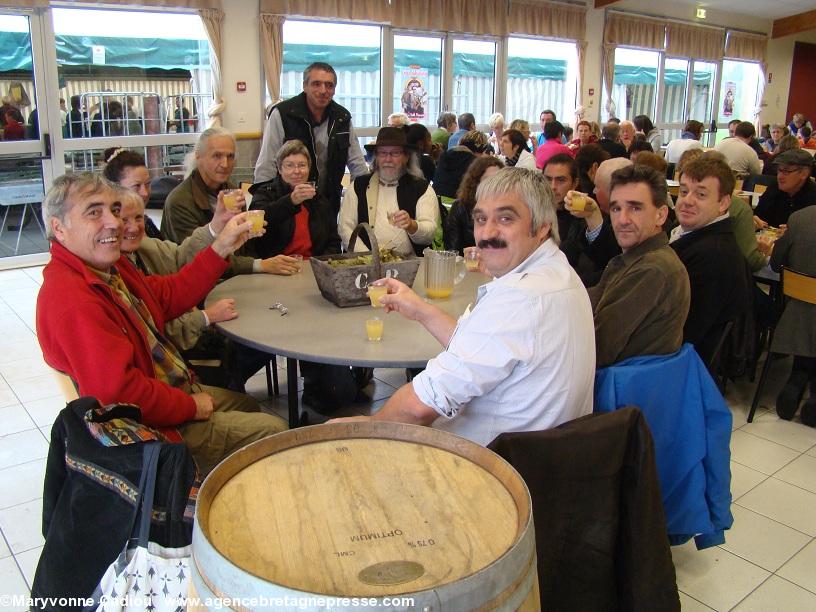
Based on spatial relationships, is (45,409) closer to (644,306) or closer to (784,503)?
(644,306)

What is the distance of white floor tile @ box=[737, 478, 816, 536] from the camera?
263 centimetres

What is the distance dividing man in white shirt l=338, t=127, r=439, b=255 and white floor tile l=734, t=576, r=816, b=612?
2.17 m

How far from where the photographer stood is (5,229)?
6.75 m

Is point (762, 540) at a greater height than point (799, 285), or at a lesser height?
lesser

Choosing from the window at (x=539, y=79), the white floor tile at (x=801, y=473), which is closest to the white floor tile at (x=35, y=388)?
the white floor tile at (x=801, y=473)

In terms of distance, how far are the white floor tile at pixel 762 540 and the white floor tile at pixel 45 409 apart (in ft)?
9.82

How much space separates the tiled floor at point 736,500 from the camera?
2234mm

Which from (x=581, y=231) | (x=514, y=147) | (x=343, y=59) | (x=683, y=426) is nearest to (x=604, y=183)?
(x=581, y=231)

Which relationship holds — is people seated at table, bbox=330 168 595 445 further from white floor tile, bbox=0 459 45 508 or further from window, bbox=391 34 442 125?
window, bbox=391 34 442 125

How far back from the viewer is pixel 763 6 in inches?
496

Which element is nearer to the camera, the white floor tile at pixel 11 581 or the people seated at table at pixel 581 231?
the white floor tile at pixel 11 581

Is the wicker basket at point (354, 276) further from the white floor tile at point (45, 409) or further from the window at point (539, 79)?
the window at point (539, 79)

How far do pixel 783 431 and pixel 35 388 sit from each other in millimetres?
3837

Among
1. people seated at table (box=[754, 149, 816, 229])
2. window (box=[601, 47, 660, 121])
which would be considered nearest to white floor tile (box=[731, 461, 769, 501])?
people seated at table (box=[754, 149, 816, 229])
